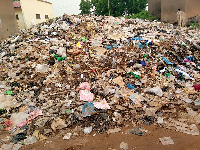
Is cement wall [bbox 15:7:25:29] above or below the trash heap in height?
above

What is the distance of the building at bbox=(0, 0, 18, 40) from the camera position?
27.3ft

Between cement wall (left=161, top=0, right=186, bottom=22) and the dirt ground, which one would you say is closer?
the dirt ground

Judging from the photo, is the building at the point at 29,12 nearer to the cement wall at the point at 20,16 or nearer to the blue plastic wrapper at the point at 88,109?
the cement wall at the point at 20,16

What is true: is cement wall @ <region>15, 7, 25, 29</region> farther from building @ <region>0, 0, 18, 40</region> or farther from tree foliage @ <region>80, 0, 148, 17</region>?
tree foliage @ <region>80, 0, 148, 17</region>

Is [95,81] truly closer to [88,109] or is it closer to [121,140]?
[88,109]

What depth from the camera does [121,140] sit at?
277 cm

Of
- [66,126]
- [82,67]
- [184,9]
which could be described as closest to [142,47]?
[82,67]

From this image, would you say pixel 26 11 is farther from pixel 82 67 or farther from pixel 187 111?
pixel 187 111

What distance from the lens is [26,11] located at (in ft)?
43.0

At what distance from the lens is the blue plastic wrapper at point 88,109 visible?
132 inches

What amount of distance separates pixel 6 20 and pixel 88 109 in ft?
26.7

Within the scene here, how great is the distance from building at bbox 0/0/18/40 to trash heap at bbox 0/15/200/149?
2872 millimetres

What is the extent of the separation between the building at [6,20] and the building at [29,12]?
165 inches

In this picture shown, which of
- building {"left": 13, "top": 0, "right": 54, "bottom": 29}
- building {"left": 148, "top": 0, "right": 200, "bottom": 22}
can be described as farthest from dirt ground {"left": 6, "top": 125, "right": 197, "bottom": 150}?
building {"left": 13, "top": 0, "right": 54, "bottom": 29}
